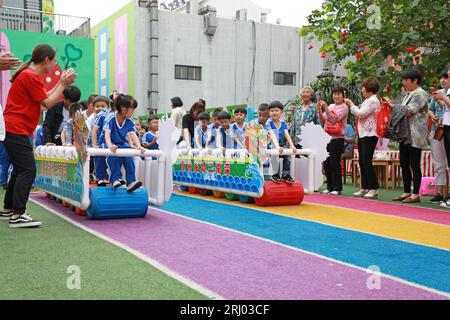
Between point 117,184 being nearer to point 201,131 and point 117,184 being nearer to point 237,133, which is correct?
point 237,133

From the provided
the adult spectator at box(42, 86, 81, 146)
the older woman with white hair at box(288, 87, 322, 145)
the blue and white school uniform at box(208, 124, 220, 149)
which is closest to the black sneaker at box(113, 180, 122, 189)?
the adult spectator at box(42, 86, 81, 146)

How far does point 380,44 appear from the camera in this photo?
9164 mm

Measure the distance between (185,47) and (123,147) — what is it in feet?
58.4

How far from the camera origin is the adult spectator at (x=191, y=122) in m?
10.8

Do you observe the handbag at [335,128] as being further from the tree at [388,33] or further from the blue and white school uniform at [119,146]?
the blue and white school uniform at [119,146]

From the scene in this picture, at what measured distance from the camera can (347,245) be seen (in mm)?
5008

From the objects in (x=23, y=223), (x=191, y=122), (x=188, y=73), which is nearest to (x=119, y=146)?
(x=23, y=223)

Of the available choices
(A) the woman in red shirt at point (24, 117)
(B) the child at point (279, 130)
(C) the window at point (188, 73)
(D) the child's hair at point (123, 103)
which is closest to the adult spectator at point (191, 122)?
(B) the child at point (279, 130)

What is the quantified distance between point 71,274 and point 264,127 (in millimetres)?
5319

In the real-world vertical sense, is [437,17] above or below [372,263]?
above

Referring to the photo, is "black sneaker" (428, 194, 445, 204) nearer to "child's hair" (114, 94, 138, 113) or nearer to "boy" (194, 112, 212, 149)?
"boy" (194, 112, 212, 149)

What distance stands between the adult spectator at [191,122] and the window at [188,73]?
532 inches
